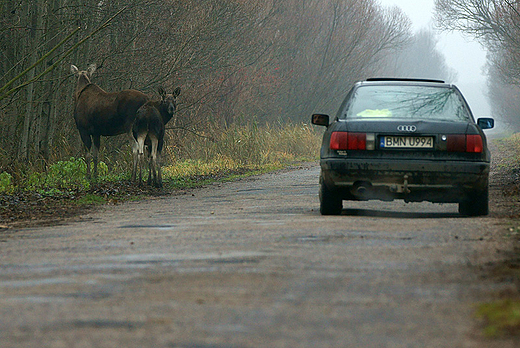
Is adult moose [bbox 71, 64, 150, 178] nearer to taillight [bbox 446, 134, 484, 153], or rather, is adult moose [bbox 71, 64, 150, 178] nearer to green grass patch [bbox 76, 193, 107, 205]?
green grass patch [bbox 76, 193, 107, 205]

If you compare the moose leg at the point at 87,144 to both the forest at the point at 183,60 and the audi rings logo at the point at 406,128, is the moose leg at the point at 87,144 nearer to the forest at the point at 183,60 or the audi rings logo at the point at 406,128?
the forest at the point at 183,60

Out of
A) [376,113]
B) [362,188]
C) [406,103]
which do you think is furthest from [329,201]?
[406,103]

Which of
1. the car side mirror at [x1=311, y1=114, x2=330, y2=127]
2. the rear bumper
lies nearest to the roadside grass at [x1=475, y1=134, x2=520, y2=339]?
the rear bumper

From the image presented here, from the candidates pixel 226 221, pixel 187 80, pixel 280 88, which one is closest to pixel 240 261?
pixel 226 221

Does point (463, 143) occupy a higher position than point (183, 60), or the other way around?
point (183, 60)

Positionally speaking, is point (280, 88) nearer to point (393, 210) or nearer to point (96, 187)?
point (96, 187)

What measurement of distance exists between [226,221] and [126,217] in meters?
2.02

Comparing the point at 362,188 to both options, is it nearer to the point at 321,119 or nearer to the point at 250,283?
the point at 321,119

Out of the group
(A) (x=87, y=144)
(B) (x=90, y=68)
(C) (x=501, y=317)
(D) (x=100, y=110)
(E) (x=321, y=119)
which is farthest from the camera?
(B) (x=90, y=68)

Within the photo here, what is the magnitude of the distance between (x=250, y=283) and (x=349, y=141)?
16.8 ft

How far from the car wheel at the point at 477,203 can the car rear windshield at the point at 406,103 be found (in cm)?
92

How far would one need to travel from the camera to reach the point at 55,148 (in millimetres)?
21312

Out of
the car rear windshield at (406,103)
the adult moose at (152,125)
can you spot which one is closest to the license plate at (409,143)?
the car rear windshield at (406,103)

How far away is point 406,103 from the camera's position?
1137 cm
